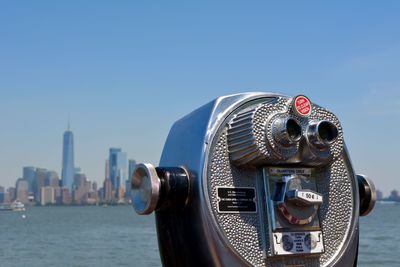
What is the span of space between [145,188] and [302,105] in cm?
67

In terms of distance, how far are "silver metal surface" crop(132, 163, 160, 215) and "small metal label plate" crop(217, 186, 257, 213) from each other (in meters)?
0.23

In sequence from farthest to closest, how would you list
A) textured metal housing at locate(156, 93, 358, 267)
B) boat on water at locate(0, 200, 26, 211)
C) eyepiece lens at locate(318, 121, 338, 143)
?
boat on water at locate(0, 200, 26, 211), eyepiece lens at locate(318, 121, 338, 143), textured metal housing at locate(156, 93, 358, 267)

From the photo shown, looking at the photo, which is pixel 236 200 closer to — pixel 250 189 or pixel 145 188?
pixel 250 189

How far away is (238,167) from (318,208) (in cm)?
36

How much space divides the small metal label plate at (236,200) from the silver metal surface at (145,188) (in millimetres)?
228

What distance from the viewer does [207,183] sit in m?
2.34

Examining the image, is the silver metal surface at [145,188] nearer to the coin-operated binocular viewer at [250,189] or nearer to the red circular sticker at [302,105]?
the coin-operated binocular viewer at [250,189]

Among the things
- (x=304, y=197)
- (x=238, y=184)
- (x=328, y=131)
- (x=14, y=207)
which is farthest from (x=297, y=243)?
(x=14, y=207)

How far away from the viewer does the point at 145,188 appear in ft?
8.02

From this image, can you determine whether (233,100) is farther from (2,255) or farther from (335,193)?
(2,255)

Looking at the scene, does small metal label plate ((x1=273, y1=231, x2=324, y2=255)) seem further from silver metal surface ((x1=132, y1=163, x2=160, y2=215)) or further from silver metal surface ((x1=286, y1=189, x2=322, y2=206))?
silver metal surface ((x1=132, y1=163, x2=160, y2=215))

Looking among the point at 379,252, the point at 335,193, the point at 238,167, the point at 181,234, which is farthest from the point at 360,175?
the point at 379,252

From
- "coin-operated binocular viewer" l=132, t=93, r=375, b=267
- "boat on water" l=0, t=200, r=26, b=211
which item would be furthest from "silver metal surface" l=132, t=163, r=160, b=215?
"boat on water" l=0, t=200, r=26, b=211

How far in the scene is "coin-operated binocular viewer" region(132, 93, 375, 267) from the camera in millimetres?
2342
